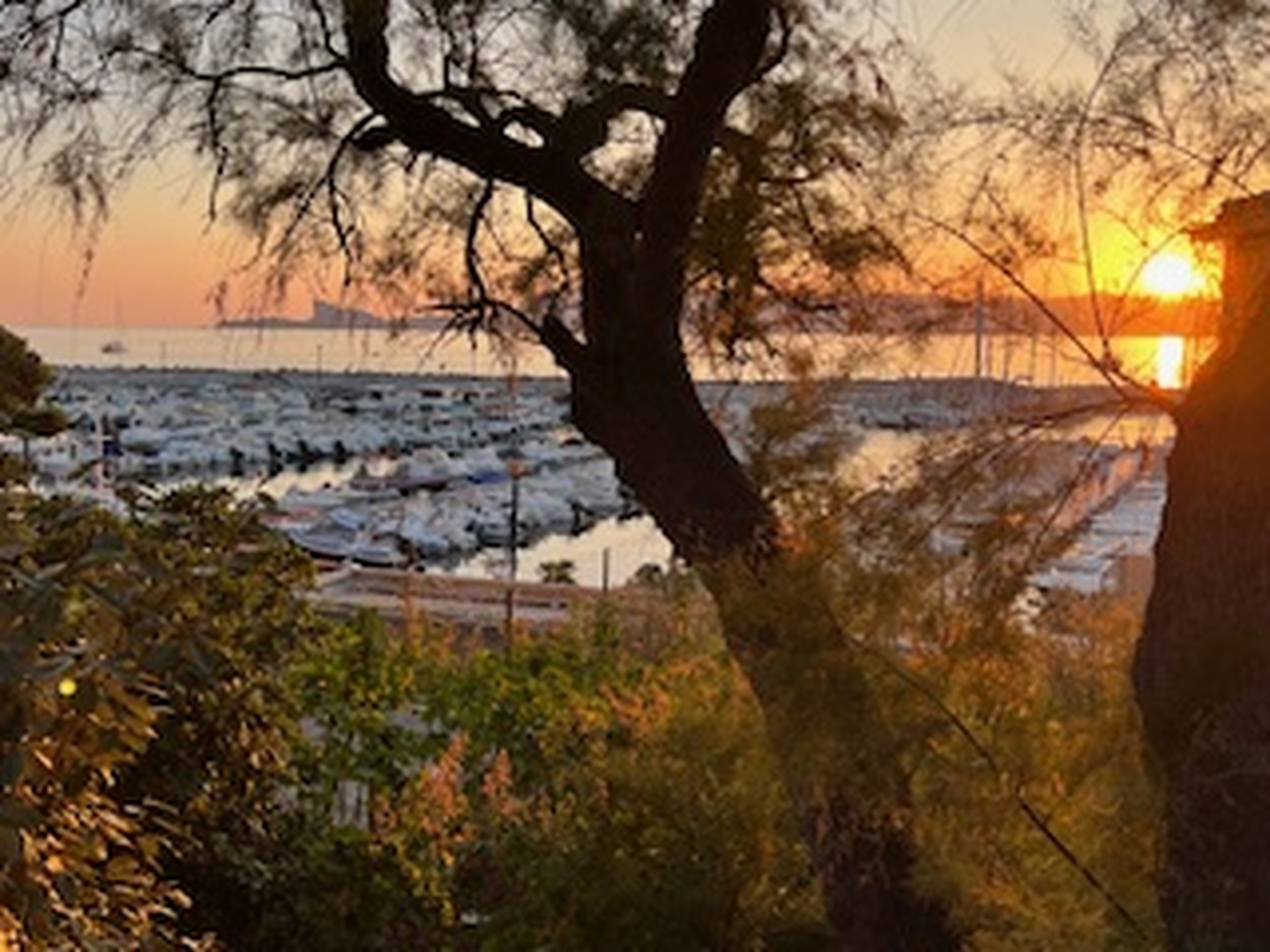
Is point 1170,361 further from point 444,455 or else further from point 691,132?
point 444,455

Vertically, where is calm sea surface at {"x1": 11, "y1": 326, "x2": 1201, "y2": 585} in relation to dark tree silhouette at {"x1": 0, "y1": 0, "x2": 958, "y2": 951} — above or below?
below

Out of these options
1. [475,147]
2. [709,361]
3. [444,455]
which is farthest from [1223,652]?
[444,455]

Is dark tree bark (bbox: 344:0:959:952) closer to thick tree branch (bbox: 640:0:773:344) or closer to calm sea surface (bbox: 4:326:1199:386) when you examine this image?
thick tree branch (bbox: 640:0:773:344)

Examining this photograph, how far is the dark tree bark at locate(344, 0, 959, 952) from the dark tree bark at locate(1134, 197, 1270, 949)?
55 cm

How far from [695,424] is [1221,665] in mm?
1238

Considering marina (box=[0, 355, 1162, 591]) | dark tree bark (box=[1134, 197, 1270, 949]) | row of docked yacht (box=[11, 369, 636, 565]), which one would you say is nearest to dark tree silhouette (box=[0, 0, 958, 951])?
marina (box=[0, 355, 1162, 591])

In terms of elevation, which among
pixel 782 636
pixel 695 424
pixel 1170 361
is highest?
pixel 1170 361

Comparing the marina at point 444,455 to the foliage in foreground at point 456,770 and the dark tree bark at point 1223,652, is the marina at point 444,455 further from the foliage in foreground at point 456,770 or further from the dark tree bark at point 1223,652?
the foliage in foreground at point 456,770

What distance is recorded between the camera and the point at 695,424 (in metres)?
3.15

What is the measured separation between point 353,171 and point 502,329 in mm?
467

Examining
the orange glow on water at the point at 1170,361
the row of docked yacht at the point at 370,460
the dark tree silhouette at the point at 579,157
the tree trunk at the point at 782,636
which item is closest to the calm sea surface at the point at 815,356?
the orange glow on water at the point at 1170,361

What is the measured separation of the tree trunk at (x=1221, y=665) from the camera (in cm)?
212

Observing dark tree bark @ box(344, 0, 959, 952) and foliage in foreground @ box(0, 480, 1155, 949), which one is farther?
dark tree bark @ box(344, 0, 959, 952)

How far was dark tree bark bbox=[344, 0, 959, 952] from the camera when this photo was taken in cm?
265
